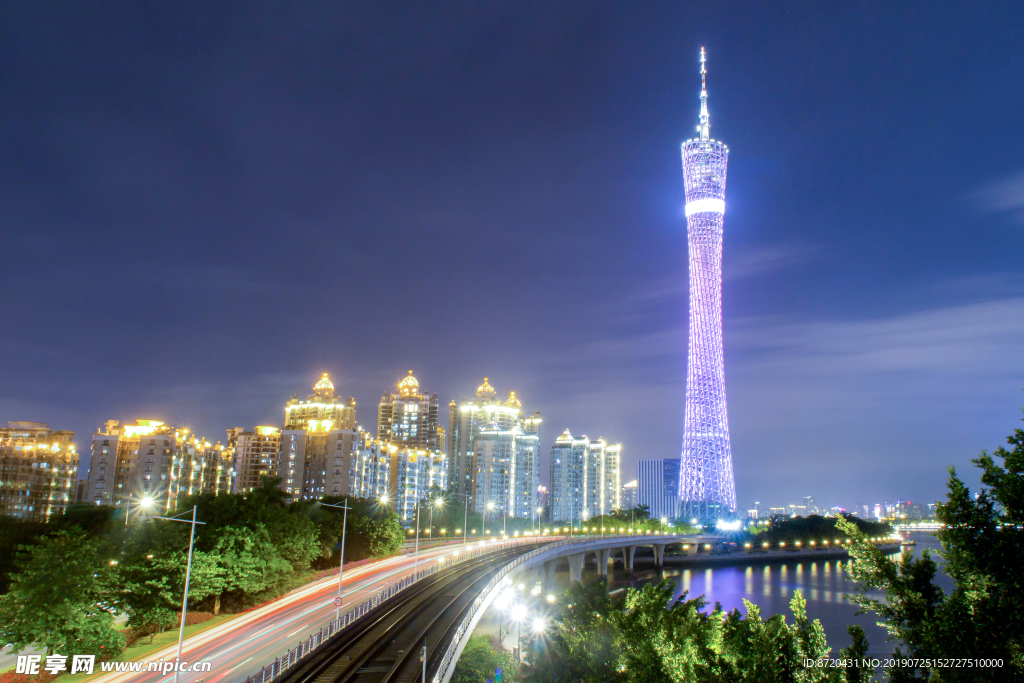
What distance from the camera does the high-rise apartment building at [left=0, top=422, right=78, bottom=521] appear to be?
8938 cm

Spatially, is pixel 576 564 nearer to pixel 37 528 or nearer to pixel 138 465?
pixel 37 528

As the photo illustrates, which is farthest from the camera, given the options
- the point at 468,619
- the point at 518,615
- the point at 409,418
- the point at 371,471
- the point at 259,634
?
the point at 409,418

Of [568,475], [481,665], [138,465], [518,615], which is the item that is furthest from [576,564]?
[568,475]

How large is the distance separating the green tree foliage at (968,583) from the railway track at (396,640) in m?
14.6

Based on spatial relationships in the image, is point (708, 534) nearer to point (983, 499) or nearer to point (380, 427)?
point (983, 499)

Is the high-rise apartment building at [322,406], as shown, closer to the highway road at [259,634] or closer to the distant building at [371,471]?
the distant building at [371,471]

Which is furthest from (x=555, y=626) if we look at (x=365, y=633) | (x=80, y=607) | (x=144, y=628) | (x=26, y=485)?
(x=26, y=485)

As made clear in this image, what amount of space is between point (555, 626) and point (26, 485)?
302 ft

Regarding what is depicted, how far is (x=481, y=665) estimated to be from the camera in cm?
2948

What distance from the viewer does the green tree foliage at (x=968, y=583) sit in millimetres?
10438

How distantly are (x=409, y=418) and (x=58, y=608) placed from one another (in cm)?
16793

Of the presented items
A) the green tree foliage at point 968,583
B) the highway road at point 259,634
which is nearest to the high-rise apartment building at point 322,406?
the highway road at point 259,634

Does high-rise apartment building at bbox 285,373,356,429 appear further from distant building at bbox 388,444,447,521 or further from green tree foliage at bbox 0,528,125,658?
green tree foliage at bbox 0,528,125,658

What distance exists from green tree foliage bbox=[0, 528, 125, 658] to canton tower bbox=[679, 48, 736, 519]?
65.0m
